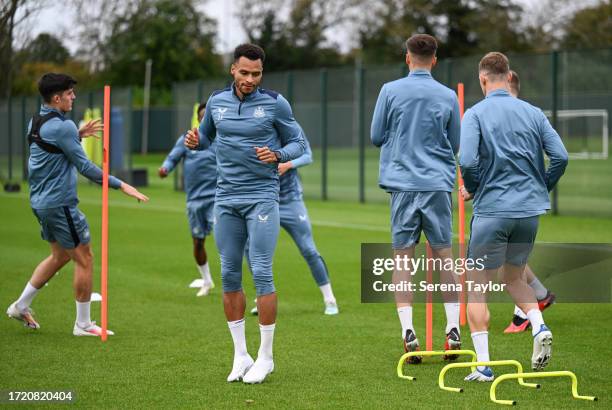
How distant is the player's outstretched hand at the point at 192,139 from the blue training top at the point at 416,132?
1.25m

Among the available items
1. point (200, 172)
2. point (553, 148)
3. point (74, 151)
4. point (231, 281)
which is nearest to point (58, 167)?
point (74, 151)

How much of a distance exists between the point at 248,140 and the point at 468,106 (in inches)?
639

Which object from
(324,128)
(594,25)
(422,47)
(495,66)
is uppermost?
(594,25)

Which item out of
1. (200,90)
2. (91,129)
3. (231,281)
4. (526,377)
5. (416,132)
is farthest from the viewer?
(200,90)

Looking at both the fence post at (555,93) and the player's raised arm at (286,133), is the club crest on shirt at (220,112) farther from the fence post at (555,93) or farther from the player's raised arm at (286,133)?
the fence post at (555,93)

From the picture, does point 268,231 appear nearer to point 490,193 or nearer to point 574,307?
point 490,193

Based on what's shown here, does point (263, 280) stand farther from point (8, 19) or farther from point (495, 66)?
point (8, 19)

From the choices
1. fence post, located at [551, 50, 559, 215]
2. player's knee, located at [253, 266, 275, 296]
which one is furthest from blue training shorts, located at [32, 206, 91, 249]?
fence post, located at [551, 50, 559, 215]

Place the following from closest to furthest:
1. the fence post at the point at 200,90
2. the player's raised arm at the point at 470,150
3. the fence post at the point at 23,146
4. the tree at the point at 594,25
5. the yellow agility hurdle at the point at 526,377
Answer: the yellow agility hurdle at the point at 526,377 → the player's raised arm at the point at 470,150 → the fence post at the point at 200,90 → the fence post at the point at 23,146 → the tree at the point at 594,25

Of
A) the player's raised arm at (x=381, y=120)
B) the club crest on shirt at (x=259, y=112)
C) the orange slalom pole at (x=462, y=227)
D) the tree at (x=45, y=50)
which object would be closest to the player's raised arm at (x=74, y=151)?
the club crest on shirt at (x=259, y=112)

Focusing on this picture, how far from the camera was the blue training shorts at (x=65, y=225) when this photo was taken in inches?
353

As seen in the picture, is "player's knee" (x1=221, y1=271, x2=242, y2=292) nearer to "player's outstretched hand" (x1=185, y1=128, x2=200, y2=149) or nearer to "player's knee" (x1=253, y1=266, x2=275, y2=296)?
"player's knee" (x1=253, y1=266, x2=275, y2=296)

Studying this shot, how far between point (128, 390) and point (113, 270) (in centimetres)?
662

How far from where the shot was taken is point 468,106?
906 inches
